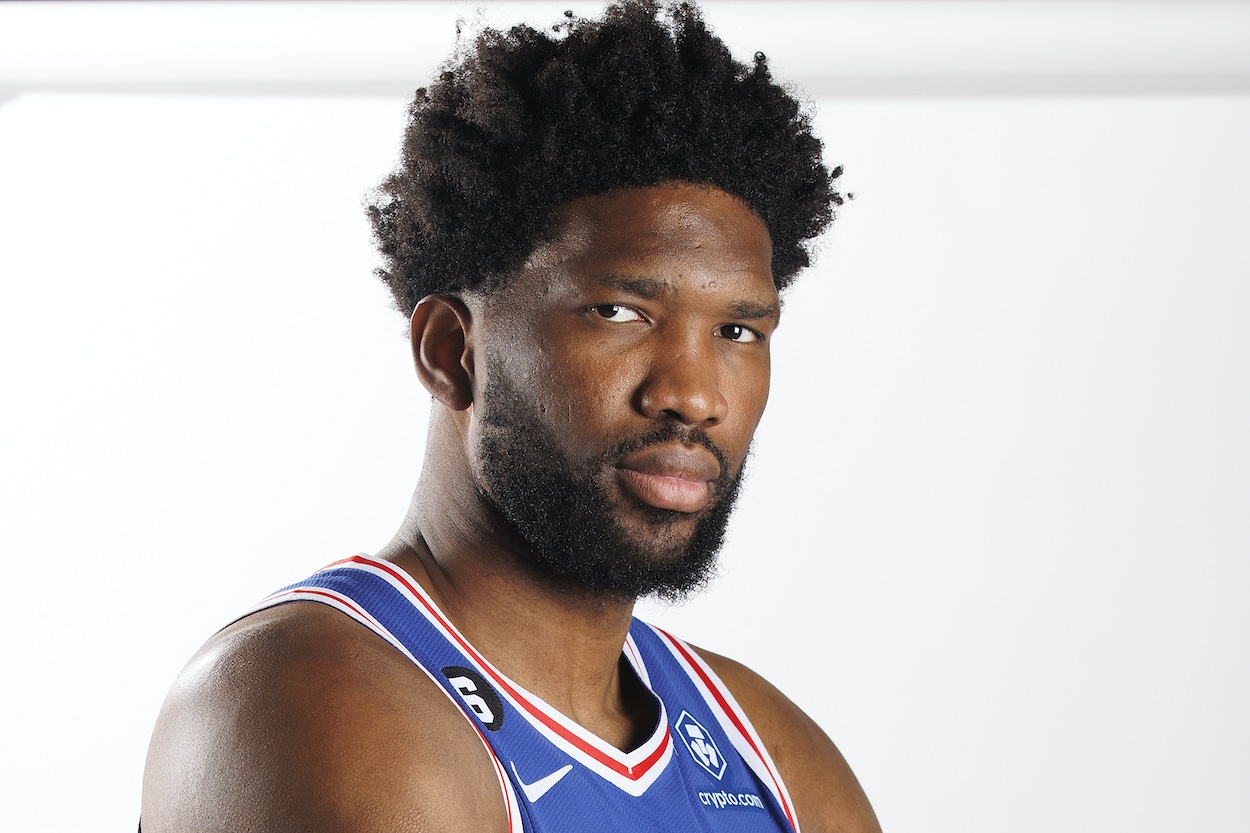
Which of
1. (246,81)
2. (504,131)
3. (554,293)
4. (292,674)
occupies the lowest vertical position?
(292,674)

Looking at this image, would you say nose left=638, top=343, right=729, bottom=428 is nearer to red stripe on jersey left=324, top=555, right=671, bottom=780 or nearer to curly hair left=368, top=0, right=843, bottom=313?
curly hair left=368, top=0, right=843, bottom=313

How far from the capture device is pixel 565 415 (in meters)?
1.90

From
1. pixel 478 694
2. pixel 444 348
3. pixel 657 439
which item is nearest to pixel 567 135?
pixel 444 348

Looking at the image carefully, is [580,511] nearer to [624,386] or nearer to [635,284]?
[624,386]

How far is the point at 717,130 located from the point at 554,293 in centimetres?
33

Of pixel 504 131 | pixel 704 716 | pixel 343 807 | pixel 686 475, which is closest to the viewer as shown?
pixel 343 807

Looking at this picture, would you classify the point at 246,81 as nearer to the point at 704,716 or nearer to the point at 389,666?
the point at 704,716

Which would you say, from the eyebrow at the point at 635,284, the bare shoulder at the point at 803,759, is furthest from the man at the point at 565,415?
the bare shoulder at the point at 803,759

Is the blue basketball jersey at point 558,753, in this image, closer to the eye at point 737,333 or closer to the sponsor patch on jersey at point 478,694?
the sponsor patch on jersey at point 478,694

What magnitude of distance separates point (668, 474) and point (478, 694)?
13.6 inches

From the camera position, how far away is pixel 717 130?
80.9 inches

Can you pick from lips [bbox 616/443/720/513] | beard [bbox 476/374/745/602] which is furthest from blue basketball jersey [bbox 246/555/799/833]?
lips [bbox 616/443/720/513]

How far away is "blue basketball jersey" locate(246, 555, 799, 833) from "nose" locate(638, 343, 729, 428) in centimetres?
37

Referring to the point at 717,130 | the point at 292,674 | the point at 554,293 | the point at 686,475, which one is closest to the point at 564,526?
the point at 686,475
